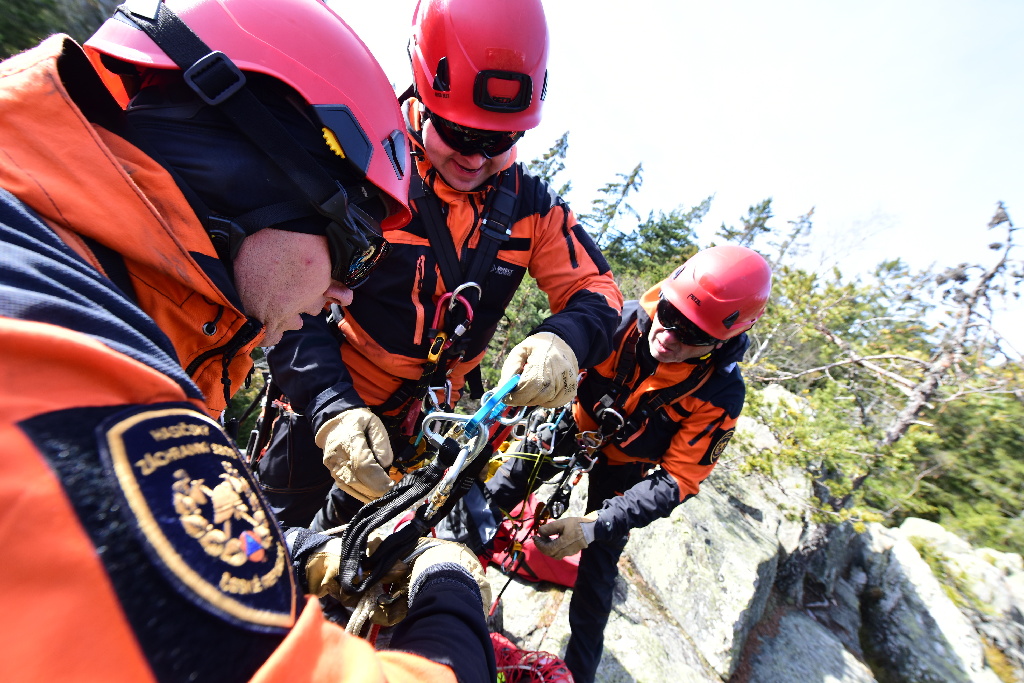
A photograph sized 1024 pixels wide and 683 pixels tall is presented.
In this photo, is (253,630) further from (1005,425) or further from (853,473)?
(1005,425)

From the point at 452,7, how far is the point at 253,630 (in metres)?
2.73

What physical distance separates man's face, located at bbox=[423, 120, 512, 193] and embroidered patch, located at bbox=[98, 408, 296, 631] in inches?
77.9

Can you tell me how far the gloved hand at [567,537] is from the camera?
338cm

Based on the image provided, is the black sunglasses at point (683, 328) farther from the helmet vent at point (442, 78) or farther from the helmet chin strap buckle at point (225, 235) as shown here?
the helmet chin strap buckle at point (225, 235)

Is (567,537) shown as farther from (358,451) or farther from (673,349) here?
(358,451)

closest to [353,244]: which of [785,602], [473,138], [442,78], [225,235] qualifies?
[225,235]

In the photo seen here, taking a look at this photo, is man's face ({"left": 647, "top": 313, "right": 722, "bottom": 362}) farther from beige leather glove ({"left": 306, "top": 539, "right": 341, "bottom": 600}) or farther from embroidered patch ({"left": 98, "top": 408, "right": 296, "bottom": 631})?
embroidered patch ({"left": 98, "top": 408, "right": 296, "bottom": 631})

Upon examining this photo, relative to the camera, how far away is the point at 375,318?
2539 mm

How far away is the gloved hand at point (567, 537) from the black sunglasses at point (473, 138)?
2693 mm

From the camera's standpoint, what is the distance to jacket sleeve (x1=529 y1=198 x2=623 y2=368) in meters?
2.68

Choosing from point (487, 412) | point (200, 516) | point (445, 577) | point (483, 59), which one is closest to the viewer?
point (200, 516)

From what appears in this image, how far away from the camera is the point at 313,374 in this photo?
87.0 inches

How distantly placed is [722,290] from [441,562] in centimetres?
305

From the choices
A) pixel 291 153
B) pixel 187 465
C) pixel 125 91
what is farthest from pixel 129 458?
pixel 125 91
